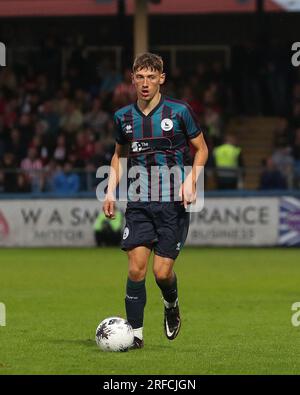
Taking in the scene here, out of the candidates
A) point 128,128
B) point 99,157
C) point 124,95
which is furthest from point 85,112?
point 128,128

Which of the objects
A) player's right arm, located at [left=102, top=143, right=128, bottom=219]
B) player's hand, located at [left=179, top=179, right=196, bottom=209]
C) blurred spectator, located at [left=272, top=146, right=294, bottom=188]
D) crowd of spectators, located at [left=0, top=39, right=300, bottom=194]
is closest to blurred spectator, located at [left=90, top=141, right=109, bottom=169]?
crowd of spectators, located at [left=0, top=39, right=300, bottom=194]

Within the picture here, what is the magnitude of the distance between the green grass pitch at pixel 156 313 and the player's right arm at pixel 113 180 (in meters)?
1.09

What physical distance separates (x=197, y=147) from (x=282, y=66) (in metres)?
18.3

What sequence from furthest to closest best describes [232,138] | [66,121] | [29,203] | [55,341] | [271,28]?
1. [271,28]
2. [66,121]
3. [232,138]
4. [29,203]
5. [55,341]

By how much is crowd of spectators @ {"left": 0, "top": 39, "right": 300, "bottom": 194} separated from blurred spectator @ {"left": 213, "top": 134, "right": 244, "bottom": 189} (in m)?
0.54

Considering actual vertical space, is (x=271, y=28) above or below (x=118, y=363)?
above

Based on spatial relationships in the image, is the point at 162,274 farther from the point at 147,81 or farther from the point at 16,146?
the point at 16,146

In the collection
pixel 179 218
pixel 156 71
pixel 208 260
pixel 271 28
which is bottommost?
pixel 208 260

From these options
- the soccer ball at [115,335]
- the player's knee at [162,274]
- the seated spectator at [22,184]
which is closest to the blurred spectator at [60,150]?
the seated spectator at [22,184]

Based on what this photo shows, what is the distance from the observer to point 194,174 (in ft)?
31.5

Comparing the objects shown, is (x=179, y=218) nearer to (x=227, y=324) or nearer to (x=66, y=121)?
(x=227, y=324)
